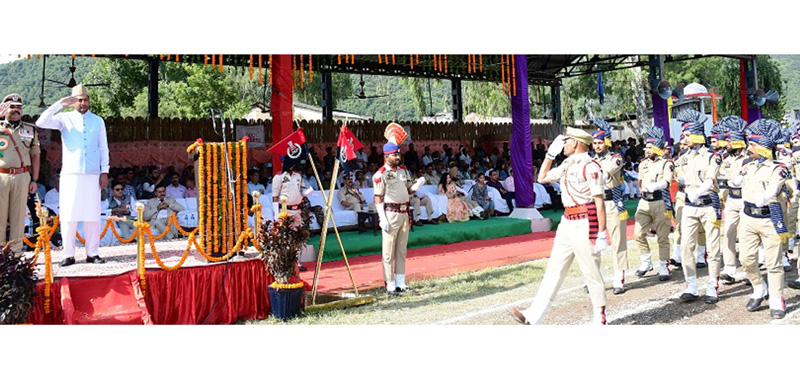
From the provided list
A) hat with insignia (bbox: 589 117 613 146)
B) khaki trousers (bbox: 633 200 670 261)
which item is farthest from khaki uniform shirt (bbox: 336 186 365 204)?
khaki trousers (bbox: 633 200 670 261)

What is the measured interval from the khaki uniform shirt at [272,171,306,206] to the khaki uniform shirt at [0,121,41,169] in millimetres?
2882

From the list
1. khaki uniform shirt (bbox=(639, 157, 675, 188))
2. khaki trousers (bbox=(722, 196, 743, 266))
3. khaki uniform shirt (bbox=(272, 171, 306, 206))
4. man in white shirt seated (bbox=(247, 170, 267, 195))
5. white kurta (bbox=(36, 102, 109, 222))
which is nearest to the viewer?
white kurta (bbox=(36, 102, 109, 222))

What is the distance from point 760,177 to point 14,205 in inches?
289

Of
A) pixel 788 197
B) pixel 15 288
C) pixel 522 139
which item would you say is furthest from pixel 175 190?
pixel 788 197

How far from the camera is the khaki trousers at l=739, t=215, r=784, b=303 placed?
645cm

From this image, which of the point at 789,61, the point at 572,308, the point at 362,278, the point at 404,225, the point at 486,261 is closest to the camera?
the point at 572,308

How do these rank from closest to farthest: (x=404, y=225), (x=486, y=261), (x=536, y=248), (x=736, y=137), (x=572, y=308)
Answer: (x=572, y=308)
(x=736, y=137)
(x=404, y=225)
(x=486, y=261)
(x=536, y=248)

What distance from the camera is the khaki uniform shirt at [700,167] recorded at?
7363mm

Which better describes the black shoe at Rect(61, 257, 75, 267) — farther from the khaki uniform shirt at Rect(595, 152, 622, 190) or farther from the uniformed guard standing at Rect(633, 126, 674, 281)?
the uniformed guard standing at Rect(633, 126, 674, 281)

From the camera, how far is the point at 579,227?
18.9 ft

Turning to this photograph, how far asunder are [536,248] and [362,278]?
369 cm

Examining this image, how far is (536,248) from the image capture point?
11.2 meters

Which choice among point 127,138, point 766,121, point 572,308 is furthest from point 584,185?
point 127,138

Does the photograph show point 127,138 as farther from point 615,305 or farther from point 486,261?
point 615,305
